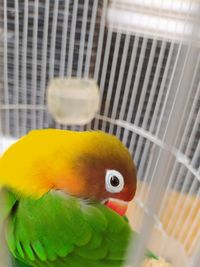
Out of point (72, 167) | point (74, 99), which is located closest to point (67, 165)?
point (72, 167)

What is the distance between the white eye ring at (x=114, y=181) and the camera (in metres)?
0.32

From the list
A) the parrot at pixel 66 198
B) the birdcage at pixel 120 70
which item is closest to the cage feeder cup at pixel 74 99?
the birdcage at pixel 120 70

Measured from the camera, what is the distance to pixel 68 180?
1.06 ft

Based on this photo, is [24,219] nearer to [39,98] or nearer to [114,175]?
[114,175]

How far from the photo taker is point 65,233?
301 millimetres

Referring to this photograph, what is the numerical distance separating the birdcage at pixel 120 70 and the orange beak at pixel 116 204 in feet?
0.21

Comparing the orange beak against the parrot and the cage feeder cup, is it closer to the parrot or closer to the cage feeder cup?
the parrot

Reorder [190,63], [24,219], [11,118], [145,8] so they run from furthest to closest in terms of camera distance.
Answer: [11,118], [145,8], [24,219], [190,63]

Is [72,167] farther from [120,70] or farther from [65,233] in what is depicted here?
[120,70]

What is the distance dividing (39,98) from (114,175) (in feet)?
0.76

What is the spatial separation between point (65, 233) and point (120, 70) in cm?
24

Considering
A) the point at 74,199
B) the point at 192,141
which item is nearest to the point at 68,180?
the point at 74,199

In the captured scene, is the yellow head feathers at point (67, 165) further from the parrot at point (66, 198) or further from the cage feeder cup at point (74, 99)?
the cage feeder cup at point (74, 99)

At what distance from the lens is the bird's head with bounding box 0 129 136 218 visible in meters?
0.32
